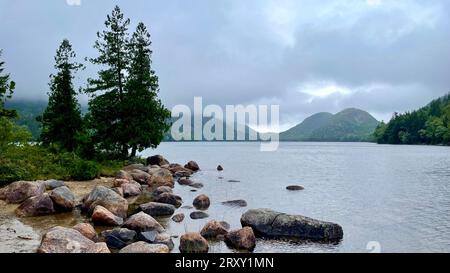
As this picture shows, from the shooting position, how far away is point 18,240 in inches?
565

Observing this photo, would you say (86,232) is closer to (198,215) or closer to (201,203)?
(198,215)

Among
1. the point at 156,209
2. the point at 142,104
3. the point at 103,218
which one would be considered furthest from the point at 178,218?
the point at 142,104

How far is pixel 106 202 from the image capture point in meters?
20.0

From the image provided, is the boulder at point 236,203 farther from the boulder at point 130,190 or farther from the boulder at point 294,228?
the boulder at point 294,228

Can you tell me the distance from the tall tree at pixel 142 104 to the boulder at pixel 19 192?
22547 millimetres

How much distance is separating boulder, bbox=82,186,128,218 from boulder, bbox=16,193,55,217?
1.74 m

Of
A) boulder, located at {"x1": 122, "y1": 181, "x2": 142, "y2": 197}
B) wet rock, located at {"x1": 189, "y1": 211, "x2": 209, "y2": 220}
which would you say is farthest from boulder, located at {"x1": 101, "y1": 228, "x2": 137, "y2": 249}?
boulder, located at {"x1": 122, "y1": 181, "x2": 142, "y2": 197}

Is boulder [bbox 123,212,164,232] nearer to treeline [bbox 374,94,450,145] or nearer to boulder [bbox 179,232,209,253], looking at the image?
boulder [bbox 179,232,209,253]

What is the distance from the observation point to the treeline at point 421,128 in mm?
153375

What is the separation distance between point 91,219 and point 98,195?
2077 mm

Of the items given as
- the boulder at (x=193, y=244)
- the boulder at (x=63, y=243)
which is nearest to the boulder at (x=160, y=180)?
the boulder at (x=193, y=244)
